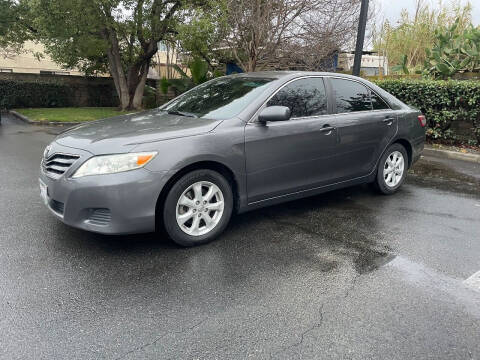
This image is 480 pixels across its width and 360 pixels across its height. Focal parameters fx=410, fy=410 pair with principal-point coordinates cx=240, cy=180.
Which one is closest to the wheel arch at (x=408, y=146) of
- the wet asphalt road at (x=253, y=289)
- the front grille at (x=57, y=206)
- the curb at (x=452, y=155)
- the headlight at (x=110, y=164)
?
the wet asphalt road at (x=253, y=289)

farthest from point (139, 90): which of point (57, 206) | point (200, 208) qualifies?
point (200, 208)

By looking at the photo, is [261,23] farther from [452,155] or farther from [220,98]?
[220,98]

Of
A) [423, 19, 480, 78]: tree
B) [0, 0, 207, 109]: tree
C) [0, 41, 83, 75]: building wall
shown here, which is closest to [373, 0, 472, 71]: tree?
[423, 19, 480, 78]: tree

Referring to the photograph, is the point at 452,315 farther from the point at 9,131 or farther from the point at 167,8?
the point at 167,8

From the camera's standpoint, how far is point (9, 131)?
1209cm

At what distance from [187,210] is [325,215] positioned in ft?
5.92

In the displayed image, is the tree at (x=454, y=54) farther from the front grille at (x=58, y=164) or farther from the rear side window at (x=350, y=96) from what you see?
the front grille at (x=58, y=164)

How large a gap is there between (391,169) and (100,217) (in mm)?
3865

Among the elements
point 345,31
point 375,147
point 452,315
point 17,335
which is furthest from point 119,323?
point 345,31

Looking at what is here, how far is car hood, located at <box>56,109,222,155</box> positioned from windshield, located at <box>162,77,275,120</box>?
225mm

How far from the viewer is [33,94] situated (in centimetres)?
2077

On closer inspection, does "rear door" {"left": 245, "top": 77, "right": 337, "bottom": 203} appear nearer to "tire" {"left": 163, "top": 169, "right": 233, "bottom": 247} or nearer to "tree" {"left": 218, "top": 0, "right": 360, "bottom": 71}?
"tire" {"left": 163, "top": 169, "right": 233, "bottom": 247}

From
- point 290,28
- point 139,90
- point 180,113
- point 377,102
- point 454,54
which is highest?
point 290,28

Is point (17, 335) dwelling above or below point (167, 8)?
below
